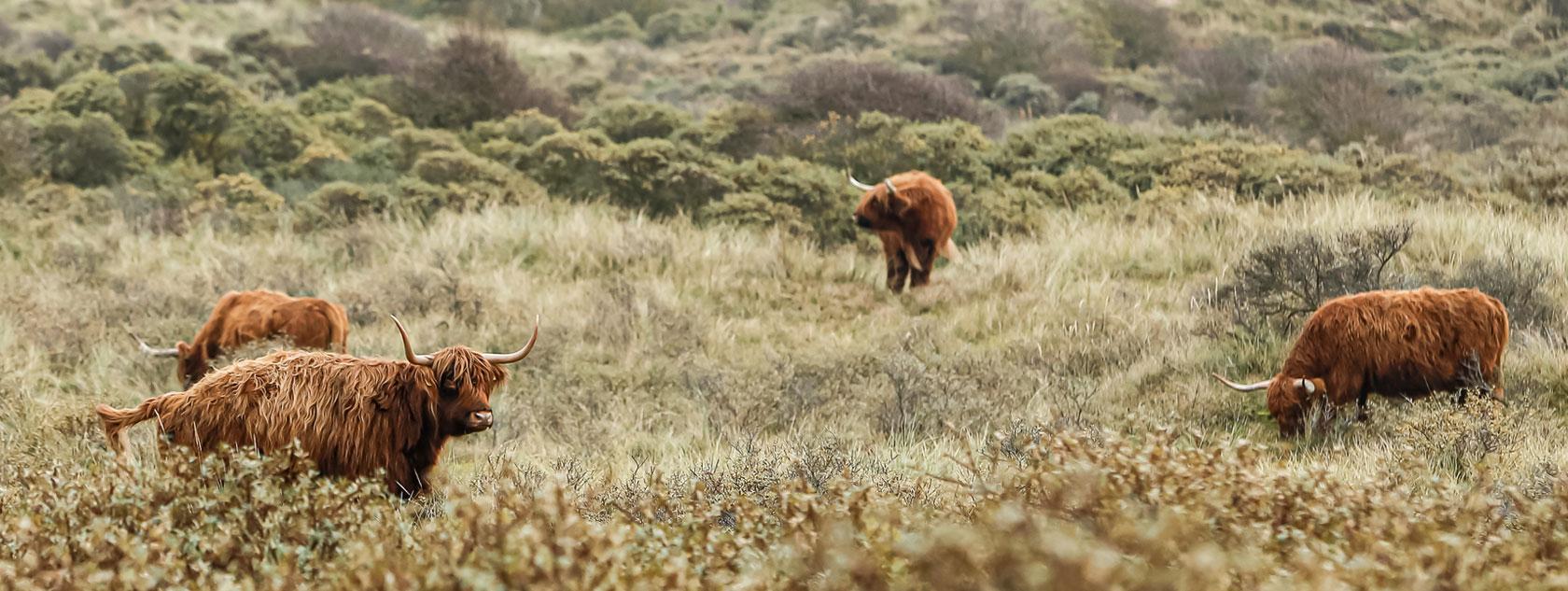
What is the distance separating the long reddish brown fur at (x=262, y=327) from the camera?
834cm

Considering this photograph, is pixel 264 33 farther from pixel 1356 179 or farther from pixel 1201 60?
pixel 1356 179

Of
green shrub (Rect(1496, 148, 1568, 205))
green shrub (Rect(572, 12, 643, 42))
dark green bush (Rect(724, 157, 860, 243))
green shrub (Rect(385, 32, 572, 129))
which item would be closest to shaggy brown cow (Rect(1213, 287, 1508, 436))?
green shrub (Rect(1496, 148, 1568, 205))

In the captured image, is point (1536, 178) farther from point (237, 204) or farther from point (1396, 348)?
point (237, 204)

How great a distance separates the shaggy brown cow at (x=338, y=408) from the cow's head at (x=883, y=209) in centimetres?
571

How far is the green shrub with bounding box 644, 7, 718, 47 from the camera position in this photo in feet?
116

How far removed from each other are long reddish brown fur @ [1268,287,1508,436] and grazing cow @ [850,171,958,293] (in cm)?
427

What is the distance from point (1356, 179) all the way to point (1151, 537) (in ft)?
40.5

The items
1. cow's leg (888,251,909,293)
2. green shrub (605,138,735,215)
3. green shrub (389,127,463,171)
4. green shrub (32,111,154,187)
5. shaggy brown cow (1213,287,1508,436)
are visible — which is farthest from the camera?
green shrub (389,127,463,171)

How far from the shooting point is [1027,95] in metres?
24.6

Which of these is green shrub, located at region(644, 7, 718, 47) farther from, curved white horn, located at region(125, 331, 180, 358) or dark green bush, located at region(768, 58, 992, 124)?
curved white horn, located at region(125, 331, 180, 358)

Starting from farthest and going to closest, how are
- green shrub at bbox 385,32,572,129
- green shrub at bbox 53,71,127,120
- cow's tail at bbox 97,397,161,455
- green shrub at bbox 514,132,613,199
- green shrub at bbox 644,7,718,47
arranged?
green shrub at bbox 644,7,718,47 < green shrub at bbox 385,32,572,129 < green shrub at bbox 53,71,127,120 < green shrub at bbox 514,132,613,199 < cow's tail at bbox 97,397,161,455

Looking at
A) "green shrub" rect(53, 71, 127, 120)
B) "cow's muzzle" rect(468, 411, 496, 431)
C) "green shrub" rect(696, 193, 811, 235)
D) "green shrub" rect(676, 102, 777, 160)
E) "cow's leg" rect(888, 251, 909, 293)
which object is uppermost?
"cow's muzzle" rect(468, 411, 496, 431)

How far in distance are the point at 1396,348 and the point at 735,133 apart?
1203 cm

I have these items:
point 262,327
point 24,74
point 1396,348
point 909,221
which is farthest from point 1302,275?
point 24,74
